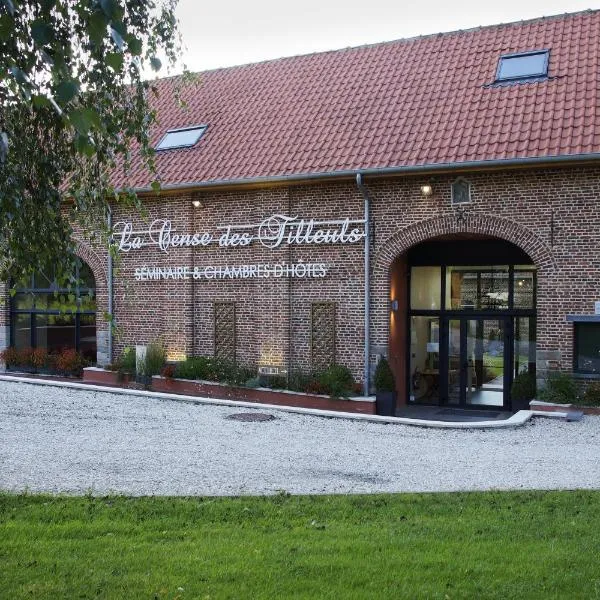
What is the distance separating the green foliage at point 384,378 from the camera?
50.5ft

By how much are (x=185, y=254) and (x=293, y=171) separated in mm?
3360

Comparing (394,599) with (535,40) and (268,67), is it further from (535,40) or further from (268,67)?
(268,67)

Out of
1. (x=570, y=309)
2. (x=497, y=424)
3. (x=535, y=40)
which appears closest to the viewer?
(x=497, y=424)

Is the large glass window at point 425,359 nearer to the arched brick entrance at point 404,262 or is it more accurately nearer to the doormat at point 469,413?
the arched brick entrance at point 404,262

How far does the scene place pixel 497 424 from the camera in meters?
13.1

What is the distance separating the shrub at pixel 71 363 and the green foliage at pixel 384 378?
8.12 metres

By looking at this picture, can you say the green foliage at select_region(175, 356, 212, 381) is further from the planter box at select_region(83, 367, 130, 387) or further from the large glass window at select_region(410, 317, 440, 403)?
the large glass window at select_region(410, 317, 440, 403)

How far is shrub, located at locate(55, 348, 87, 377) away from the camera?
65.1 ft

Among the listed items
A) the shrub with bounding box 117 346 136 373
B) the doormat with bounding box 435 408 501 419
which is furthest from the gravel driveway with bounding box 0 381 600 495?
the shrub with bounding box 117 346 136 373

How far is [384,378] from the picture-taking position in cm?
1541

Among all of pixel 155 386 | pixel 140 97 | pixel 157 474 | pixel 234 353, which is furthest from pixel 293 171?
pixel 140 97

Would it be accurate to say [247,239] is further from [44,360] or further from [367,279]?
[44,360]

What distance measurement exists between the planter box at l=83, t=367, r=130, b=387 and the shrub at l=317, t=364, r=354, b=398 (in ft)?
16.3

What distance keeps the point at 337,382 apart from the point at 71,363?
756 centimetres
